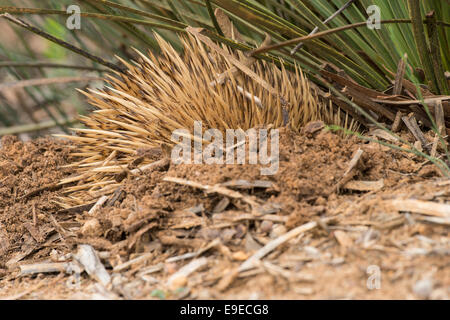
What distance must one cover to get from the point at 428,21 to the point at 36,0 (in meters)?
2.24

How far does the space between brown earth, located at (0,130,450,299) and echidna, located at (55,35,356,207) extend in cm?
16

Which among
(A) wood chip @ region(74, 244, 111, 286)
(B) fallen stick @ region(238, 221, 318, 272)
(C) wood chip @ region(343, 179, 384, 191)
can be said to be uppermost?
(C) wood chip @ region(343, 179, 384, 191)

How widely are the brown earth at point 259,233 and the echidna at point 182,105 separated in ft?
0.54

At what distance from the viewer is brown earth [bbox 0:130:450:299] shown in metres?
1.30

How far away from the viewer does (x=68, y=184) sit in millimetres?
2377

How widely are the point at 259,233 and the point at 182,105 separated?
766 millimetres

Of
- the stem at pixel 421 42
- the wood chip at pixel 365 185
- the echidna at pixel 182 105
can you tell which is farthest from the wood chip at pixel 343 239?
the stem at pixel 421 42

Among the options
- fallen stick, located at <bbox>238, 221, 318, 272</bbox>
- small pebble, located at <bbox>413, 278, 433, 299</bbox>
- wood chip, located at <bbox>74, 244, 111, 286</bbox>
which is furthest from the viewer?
wood chip, located at <bbox>74, 244, 111, 286</bbox>

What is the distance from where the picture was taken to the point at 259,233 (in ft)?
5.15

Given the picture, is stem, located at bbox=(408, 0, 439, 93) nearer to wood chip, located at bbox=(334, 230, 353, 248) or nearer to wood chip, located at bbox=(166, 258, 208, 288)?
wood chip, located at bbox=(334, 230, 353, 248)

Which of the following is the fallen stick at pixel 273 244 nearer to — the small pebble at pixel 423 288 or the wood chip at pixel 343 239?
the wood chip at pixel 343 239

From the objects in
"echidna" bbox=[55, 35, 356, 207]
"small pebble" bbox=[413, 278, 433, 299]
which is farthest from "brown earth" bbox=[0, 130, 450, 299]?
"echidna" bbox=[55, 35, 356, 207]

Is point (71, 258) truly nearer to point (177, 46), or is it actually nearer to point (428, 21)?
point (177, 46)

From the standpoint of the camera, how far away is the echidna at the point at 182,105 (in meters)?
2.10
